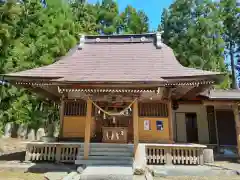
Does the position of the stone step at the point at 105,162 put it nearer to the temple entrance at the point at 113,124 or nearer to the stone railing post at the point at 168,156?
the temple entrance at the point at 113,124

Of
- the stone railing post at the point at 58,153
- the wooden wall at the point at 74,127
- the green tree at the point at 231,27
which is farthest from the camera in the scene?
the green tree at the point at 231,27

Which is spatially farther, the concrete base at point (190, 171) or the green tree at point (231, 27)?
the green tree at point (231, 27)

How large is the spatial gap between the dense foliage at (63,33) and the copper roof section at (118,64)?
5.18m

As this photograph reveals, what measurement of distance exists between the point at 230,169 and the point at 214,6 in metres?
19.6

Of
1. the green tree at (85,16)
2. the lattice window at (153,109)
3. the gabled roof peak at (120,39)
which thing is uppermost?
the green tree at (85,16)

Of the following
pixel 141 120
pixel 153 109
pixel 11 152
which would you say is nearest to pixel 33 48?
pixel 11 152

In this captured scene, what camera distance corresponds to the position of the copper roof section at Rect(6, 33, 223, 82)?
776 centimetres

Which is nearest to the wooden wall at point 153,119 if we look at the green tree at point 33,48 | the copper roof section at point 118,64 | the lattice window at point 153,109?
the lattice window at point 153,109

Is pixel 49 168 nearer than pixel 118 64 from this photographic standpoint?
Yes

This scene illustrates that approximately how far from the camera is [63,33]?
17.8 m

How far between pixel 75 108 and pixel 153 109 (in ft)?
12.3

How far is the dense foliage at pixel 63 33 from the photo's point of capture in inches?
588

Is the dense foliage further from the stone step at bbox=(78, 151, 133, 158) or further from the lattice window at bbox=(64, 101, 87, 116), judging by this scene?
the stone step at bbox=(78, 151, 133, 158)

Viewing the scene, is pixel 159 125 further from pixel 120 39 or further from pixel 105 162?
pixel 120 39
